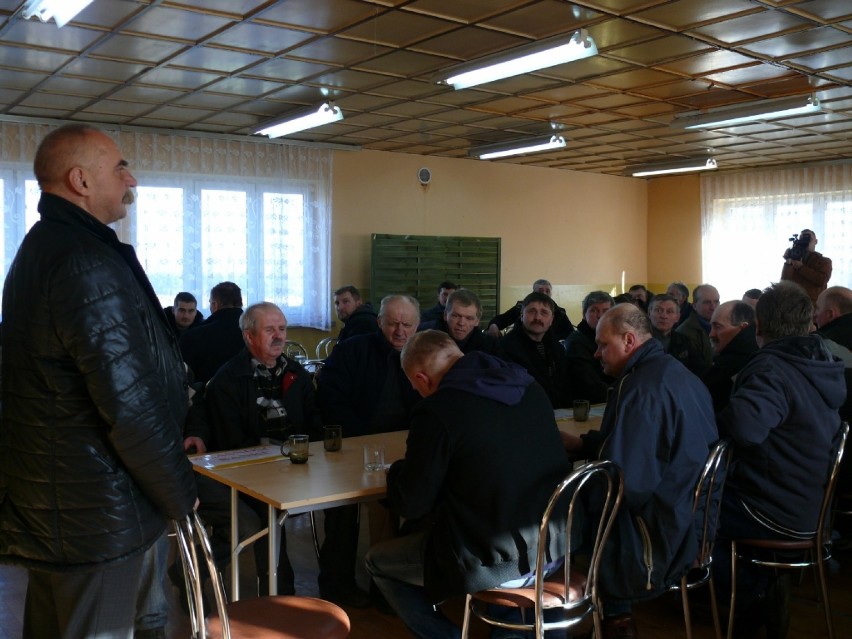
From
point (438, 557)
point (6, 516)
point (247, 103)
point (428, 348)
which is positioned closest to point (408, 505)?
point (438, 557)

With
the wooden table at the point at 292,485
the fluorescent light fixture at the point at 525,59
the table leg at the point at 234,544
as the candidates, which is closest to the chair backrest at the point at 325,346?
the fluorescent light fixture at the point at 525,59

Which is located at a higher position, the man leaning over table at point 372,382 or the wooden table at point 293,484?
the man leaning over table at point 372,382

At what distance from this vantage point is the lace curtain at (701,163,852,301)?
10.2 metres

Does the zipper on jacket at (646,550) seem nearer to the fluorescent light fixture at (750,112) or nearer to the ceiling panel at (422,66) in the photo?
the ceiling panel at (422,66)

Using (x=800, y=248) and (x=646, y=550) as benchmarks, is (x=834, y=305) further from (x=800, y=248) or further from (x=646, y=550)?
(x=800, y=248)

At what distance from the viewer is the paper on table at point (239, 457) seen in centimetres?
305

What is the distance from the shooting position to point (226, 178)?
8.48m

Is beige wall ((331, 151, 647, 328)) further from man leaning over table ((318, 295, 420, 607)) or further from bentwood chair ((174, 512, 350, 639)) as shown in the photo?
bentwood chair ((174, 512, 350, 639))

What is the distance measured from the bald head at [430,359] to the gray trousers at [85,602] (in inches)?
43.5

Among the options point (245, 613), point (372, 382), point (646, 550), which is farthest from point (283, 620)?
point (372, 382)

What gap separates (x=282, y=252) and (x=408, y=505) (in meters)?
6.58

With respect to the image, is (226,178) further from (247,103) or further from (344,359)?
(344,359)

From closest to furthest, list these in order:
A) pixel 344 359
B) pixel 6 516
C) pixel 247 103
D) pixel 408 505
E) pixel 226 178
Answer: pixel 6 516 < pixel 408 505 < pixel 344 359 < pixel 247 103 < pixel 226 178

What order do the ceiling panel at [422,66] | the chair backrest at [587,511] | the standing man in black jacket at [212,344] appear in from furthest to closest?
the standing man in black jacket at [212,344] < the ceiling panel at [422,66] < the chair backrest at [587,511]
